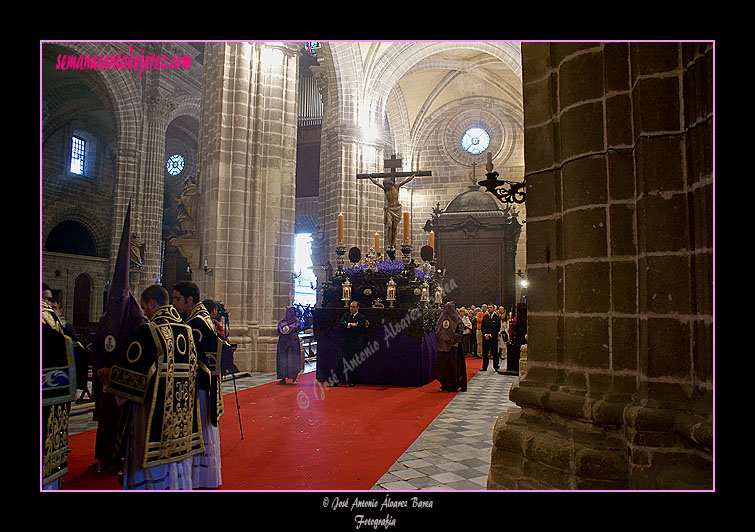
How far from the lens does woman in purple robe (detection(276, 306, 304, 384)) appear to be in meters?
9.25

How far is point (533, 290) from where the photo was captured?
3.38 m

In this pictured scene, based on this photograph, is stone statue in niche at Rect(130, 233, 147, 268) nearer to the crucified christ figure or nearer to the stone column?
the stone column

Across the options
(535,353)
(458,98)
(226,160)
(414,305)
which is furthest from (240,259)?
(458,98)

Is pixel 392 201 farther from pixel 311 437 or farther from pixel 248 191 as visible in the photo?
pixel 311 437

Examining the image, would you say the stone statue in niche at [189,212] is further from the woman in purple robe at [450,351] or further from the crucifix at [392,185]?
the woman in purple robe at [450,351]

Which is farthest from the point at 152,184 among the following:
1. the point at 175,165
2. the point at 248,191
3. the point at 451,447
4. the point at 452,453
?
the point at 452,453

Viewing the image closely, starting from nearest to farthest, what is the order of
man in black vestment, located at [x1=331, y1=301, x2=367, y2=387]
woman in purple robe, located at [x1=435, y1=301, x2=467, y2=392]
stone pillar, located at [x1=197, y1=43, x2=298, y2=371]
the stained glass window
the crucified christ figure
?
woman in purple robe, located at [x1=435, y1=301, x2=467, y2=392] → man in black vestment, located at [x1=331, y1=301, x2=367, y2=387] → stone pillar, located at [x1=197, y1=43, x2=298, y2=371] → the crucified christ figure → the stained glass window

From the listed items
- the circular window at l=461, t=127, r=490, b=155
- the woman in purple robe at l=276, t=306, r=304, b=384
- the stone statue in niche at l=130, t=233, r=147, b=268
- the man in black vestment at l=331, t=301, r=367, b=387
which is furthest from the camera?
the circular window at l=461, t=127, r=490, b=155

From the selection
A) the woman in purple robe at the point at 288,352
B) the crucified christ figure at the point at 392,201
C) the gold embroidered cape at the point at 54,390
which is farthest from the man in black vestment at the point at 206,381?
the crucified christ figure at the point at 392,201

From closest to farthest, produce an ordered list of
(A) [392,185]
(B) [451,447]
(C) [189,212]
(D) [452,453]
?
(D) [452,453], (B) [451,447], (C) [189,212], (A) [392,185]

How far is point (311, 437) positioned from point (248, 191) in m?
6.86

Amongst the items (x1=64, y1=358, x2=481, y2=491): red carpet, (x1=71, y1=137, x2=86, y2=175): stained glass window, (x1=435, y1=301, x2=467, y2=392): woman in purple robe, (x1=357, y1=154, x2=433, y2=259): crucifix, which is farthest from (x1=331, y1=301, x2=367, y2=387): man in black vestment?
(x1=71, y1=137, x2=86, y2=175): stained glass window

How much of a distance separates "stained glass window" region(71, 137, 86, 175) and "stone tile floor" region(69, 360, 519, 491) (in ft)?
60.7

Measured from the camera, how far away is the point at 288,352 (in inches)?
363
